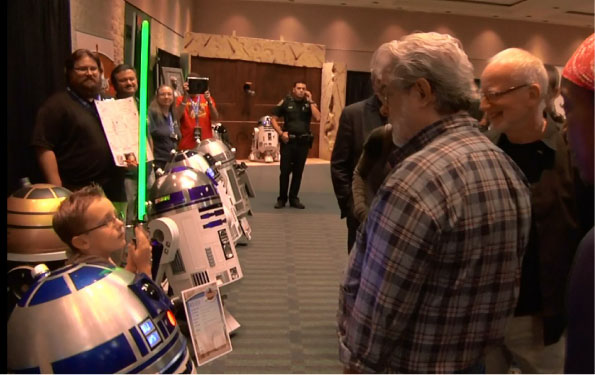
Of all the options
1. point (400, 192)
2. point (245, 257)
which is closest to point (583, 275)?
point (400, 192)

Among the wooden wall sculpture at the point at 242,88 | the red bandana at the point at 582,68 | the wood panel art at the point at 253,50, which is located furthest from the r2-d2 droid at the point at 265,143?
the red bandana at the point at 582,68

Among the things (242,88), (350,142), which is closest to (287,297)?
(350,142)

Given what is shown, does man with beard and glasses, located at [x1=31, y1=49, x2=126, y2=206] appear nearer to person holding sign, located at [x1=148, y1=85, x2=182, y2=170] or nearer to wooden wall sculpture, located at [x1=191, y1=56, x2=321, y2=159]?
person holding sign, located at [x1=148, y1=85, x2=182, y2=170]

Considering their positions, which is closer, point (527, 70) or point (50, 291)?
point (50, 291)

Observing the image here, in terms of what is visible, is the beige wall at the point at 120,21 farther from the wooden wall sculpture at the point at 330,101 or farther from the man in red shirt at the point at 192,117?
the wooden wall sculpture at the point at 330,101

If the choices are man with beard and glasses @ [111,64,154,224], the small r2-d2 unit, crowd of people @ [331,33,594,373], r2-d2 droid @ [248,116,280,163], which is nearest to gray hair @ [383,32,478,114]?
crowd of people @ [331,33,594,373]

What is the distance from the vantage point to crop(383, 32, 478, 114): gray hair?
125 cm

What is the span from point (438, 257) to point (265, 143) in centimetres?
1135

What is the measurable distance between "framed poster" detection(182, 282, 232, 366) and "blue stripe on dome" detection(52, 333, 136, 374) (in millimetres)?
1197

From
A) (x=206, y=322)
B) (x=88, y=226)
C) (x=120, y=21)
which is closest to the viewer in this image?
(x=88, y=226)

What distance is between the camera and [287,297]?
413 centimetres

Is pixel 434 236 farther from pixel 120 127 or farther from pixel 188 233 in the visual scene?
pixel 120 127

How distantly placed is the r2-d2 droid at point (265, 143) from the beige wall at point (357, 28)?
3.75 metres

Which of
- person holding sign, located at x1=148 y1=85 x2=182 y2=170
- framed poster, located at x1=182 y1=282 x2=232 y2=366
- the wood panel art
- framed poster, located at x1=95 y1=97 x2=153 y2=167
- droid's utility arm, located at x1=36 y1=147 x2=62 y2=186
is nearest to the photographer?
framed poster, located at x1=182 y1=282 x2=232 y2=366
